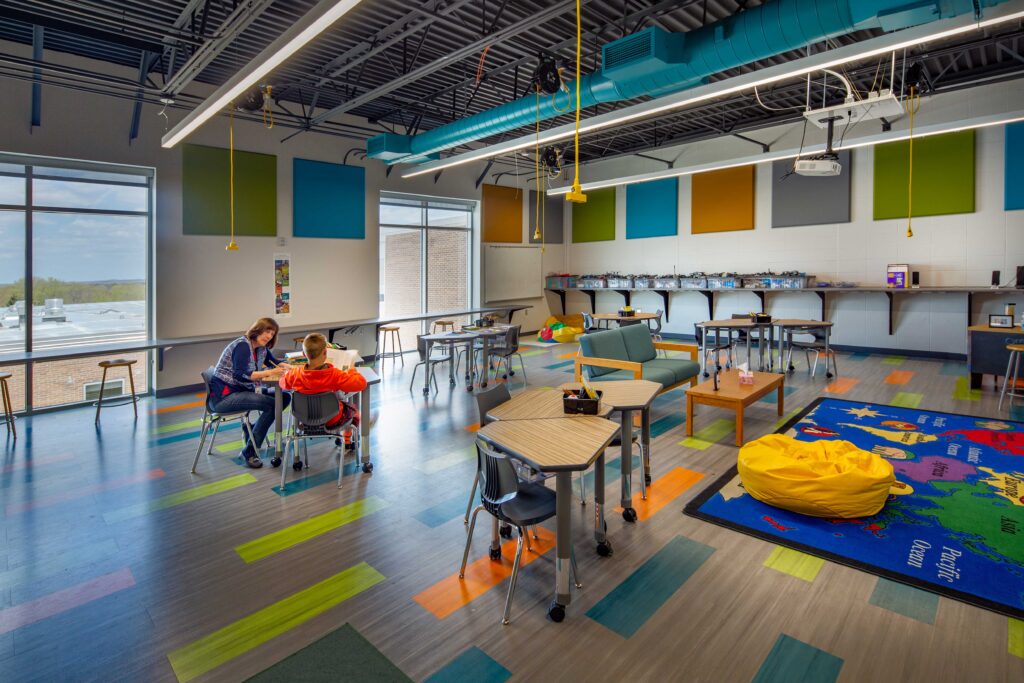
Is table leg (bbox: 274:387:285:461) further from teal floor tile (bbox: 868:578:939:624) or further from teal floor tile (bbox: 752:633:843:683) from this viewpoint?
teal floor tile (bbox: 868:578:939:624)

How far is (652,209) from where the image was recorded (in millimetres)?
12438

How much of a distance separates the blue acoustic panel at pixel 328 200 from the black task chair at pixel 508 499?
710cm

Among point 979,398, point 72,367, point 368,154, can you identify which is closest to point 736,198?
point 979,398

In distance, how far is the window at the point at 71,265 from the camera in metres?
6.35

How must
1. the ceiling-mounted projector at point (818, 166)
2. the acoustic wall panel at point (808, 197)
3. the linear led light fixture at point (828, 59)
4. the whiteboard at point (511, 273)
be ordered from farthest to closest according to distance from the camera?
1. the whiteboard at point (511, 273)
2. the acoustic wall panel at point (808, 197)
3. the ceiling-mounted projector at point (818, 166)
4. the linear led light fixture at point (828, 59)

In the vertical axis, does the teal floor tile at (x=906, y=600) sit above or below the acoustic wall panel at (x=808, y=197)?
below

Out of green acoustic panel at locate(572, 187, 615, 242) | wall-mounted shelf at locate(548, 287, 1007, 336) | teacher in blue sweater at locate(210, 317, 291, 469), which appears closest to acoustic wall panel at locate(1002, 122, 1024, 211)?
wall-mounted shelf at locate(548, 287, 1007, 336)

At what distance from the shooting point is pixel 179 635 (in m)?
2.53

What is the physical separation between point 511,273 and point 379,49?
22.5 feet

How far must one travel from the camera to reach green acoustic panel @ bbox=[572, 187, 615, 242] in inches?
523

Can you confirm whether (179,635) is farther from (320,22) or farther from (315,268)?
(315,268)

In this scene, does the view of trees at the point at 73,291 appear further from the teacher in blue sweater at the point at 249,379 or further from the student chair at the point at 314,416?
the student chair at the point at 314,416

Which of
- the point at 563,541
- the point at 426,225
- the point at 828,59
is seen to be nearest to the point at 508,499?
the point at 563,541

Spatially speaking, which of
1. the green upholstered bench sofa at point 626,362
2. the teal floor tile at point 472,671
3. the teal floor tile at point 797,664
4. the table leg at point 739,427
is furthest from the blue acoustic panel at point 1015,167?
the teal floor tile at point 472,671
